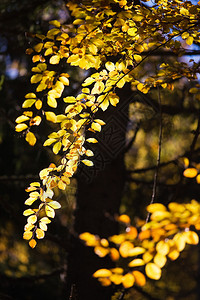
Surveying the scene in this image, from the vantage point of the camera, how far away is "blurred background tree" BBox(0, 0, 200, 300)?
3.11 m

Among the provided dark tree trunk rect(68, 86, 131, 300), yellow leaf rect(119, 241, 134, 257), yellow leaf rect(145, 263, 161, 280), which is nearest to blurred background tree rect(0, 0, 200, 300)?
dark tree trunk rect(68, 86, 131, 300)

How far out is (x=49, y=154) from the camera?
12.2 feet

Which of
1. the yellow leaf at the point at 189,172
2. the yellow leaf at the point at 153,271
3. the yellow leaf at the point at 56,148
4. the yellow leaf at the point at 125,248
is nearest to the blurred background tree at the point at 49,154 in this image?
the yellow leaf at the point at 189,172

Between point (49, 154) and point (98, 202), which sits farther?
point (49, 154)

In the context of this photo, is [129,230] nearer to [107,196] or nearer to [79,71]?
[107,196]

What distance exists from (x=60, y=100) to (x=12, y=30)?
3.28 ft

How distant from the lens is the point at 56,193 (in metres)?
3.82

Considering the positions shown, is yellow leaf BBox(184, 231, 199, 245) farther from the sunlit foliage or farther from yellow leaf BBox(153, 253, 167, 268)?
yellow leaf BBox(153, 253, 167, 268)

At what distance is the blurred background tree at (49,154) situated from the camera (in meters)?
3.11

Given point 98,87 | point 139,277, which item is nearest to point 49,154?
point 98,87

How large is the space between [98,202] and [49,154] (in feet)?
3.87

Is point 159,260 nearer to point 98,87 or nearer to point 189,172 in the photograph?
point 189,172

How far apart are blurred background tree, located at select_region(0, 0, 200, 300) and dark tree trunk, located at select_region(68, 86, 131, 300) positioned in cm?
3

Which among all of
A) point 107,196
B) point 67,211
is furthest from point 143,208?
point 107,196
